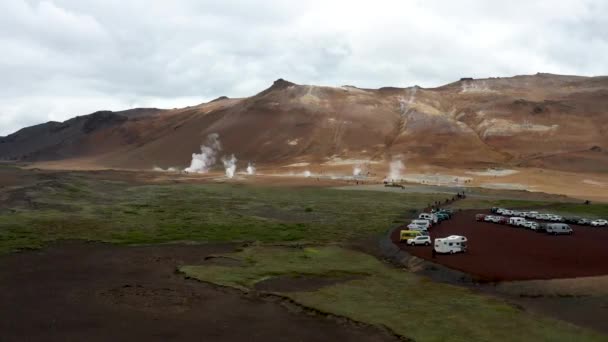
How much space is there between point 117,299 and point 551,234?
44939 millimetres

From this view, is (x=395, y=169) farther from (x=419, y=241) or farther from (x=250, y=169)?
(x=419, y=241)

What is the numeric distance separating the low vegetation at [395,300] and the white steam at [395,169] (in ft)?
336

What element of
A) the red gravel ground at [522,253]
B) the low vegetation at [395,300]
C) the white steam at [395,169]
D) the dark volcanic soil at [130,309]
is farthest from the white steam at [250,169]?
the dark volcanic soil at [130,309]

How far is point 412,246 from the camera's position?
51031 mm

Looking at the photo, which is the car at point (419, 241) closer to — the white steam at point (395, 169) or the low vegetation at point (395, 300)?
the low vegetation at point (395, 300)

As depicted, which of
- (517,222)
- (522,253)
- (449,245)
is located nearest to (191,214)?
(449,245)

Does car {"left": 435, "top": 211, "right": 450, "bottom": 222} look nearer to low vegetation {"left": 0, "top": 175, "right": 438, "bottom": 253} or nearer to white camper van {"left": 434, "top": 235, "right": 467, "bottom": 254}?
low vegetation {"left": 0, "top": 175, "right": 438, "bottom": 253}

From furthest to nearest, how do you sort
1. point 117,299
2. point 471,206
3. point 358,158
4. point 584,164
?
point 358,158 < point 584,164 < point 471,206 < point 117,299

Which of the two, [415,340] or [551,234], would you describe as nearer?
[415,340]

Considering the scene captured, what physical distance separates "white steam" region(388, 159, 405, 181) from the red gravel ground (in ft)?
274

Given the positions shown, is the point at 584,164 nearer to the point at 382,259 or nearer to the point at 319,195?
the point at 319,195

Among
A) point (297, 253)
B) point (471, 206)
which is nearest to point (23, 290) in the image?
point (297, 253)

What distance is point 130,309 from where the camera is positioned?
3127 centimetres

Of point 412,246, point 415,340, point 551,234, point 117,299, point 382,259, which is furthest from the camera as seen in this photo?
point 551,234
